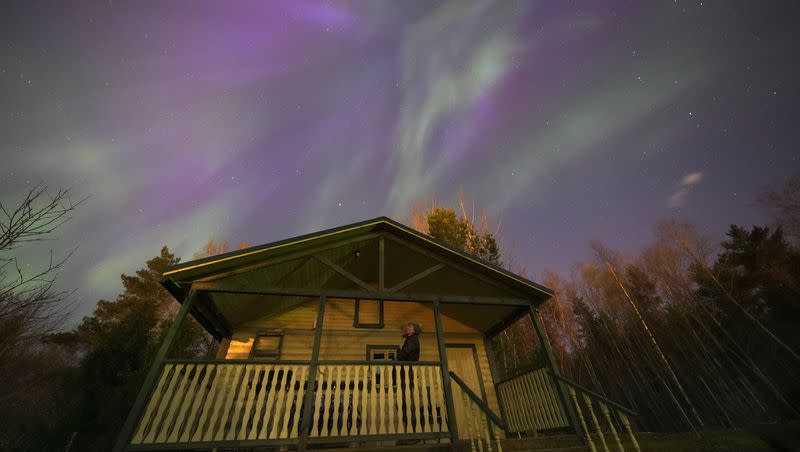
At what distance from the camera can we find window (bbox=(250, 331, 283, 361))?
8.61m

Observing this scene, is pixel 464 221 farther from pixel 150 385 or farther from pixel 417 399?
pixel 150 385

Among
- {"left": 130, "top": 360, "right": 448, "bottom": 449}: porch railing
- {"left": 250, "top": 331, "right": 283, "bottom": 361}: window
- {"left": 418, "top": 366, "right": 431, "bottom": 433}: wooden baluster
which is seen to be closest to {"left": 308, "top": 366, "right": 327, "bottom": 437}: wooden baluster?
{"left": 130, "top": 360, "right": 448, "bottom": 449}: porch railing

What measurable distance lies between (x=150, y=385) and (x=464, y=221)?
1928 centimetres

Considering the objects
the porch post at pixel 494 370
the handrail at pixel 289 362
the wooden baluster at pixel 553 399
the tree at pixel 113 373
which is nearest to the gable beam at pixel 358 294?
the handrail at pixel 289 362

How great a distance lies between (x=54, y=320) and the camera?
8055mm

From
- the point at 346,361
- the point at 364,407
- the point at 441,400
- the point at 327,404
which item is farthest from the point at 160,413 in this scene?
the point at 441,400

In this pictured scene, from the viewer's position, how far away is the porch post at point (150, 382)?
4.80 meters

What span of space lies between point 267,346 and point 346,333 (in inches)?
81.1

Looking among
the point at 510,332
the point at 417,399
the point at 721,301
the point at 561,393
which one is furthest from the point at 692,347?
the point at 417,399

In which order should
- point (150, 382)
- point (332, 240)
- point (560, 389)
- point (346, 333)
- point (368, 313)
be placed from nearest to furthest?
point (150, 382) < point (560, 389) < point (332, 240) < point (346, 333) < point (368, 313)

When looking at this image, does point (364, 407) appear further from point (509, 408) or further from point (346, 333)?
point (509, 408)

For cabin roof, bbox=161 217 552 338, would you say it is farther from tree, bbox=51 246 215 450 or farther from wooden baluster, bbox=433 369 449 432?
tree, bbox=51 246 215 450

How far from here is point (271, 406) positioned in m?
5.57

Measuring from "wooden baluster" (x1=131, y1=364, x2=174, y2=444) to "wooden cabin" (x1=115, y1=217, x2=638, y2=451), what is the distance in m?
0.03
